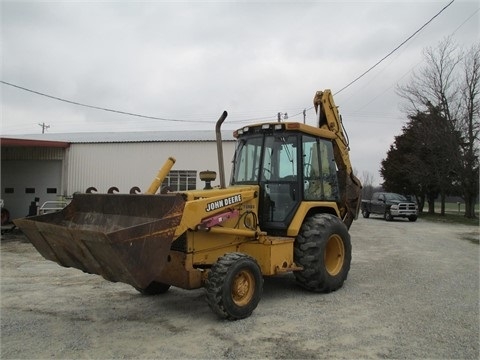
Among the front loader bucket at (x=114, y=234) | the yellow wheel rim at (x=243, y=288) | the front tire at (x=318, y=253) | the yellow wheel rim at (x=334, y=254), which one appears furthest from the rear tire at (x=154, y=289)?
the yellow wheel rim at (x=334, y=254)

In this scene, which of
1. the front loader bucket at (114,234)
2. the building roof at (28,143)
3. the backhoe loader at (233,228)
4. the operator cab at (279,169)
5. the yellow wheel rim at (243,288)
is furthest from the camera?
the building roof at (28,143)

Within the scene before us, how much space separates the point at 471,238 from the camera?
1683 centimetres

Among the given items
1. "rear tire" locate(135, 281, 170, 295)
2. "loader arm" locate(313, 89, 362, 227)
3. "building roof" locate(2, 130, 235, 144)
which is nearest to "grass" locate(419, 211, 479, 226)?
"building roof" locate(2, 130, 235, 144)

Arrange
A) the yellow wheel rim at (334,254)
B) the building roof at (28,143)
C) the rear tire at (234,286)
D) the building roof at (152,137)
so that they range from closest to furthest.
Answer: the rear tire at (234,286), the yellow wheel rim at (334,254), the building roof at (28,143), the building roof at (152,137)

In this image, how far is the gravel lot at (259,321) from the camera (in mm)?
4840

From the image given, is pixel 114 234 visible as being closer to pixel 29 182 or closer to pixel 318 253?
pixel 318 253

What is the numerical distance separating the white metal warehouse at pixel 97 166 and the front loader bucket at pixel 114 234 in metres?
14.8

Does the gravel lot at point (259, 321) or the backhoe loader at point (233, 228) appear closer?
the gravel lot at point (259, 321)

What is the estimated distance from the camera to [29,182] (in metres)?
21.5

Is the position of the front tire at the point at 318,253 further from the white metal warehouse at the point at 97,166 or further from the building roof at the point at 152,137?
the building roof at the point at 152,137

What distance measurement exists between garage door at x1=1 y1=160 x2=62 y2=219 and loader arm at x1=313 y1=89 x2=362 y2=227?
52.0 ft

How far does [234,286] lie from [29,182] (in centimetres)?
1857

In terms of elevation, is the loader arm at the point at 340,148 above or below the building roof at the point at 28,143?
below

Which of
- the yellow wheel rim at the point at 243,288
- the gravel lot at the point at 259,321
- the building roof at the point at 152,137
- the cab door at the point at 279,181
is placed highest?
the building roof at the point at 152,137
